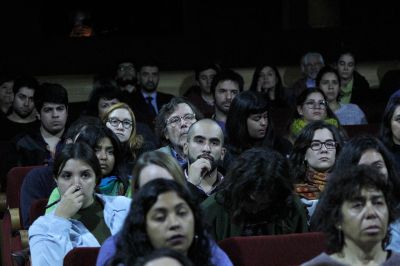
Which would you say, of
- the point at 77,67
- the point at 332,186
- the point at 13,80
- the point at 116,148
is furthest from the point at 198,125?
the point at 77,67

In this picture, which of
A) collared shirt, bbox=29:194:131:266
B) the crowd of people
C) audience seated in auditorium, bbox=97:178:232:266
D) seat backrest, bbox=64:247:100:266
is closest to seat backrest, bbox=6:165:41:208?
the crowd of people

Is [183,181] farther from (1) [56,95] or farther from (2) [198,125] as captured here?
(1) [56,95]

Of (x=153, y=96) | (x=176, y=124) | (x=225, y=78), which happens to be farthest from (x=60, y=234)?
(x=153, y=96)

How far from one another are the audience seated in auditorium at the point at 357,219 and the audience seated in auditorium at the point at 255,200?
47 centimetres

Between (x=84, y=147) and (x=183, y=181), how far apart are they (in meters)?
0.45

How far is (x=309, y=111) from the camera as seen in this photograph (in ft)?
13.5

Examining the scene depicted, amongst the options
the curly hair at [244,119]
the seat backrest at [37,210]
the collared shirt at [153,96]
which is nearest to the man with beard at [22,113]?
the collared shirt at [153,96]

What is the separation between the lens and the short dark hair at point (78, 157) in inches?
107

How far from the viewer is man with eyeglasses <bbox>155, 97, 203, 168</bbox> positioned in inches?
140

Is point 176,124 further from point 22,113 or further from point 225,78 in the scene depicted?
point 22,113

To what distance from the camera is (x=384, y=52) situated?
250 inches

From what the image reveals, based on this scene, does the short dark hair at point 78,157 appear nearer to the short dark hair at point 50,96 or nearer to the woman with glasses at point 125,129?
the woman with glasses at point 125,129

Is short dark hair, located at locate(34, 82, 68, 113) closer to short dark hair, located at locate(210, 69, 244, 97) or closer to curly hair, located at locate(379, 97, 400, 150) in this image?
short dark hair, located at locate(210, 69, 244, 97)

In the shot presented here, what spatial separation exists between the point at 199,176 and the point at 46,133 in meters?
1.15
